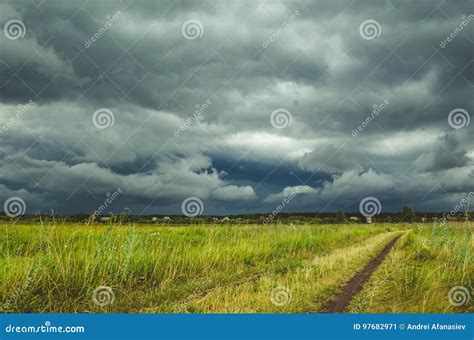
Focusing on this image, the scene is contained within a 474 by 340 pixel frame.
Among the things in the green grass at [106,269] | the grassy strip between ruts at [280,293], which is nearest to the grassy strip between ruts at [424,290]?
the grassy strip between ruts at [280,293]

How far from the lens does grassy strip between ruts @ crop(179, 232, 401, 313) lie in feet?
20.3

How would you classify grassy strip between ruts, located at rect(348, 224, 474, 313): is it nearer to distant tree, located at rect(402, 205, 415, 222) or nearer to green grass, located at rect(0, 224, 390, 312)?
green grass, located at rect(0, 224, 390, 312)

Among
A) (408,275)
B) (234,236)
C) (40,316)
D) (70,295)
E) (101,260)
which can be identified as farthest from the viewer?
(234,236)

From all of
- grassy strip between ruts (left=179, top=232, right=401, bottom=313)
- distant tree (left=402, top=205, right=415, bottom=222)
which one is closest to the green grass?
grassy strip between ruts (left=179, top=232, right=401, bottom=313)

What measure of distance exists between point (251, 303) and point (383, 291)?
7.63ft

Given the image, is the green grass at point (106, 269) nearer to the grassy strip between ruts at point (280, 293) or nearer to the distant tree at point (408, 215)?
the grassy strip between ruts at point (280, 293)

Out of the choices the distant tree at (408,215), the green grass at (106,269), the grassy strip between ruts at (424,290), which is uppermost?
the distant tree at (408,215)

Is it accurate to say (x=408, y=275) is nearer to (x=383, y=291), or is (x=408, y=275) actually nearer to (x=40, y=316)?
(x=383, y=291)

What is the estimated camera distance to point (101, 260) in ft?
22.9

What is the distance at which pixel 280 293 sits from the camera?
6949mm

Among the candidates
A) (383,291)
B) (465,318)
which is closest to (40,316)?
(383,291)

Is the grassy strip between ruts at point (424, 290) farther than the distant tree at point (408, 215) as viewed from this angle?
No

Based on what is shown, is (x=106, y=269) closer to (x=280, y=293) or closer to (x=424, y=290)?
(x=280, y=293)

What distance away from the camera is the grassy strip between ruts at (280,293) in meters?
6.19
